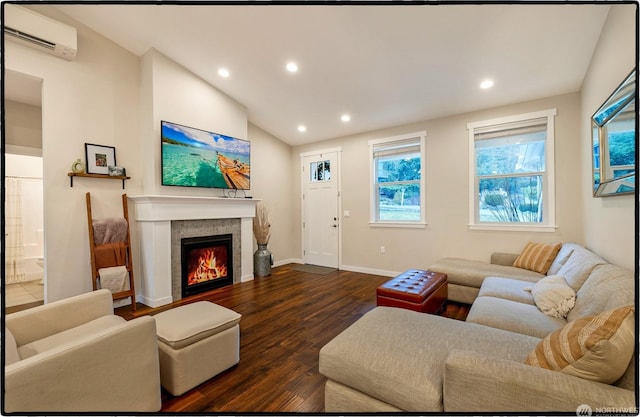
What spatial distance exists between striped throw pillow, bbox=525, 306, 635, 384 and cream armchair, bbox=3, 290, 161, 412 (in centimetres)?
186

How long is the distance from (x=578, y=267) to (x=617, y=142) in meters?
0.94

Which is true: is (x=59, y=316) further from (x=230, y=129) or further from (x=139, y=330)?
(x=230, y=129)

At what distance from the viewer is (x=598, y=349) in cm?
90

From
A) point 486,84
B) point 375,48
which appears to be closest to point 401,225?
point 486,84

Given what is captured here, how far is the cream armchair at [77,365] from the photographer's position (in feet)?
3.43

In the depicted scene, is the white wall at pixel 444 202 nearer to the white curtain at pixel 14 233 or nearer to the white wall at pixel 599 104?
the white wall at pixel 599 104

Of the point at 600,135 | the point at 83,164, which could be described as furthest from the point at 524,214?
the point at 83,164

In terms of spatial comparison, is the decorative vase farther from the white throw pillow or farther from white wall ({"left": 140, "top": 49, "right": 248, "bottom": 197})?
the white throw pillow

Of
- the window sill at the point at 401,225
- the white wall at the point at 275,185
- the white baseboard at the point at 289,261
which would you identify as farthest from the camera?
the white baseboard at the point at 289,261

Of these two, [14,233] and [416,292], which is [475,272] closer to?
[416,292]

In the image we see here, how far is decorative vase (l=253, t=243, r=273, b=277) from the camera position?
→ 14.8 feet

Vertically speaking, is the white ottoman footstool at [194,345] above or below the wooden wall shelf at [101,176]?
below

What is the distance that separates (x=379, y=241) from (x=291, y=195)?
2204 mm

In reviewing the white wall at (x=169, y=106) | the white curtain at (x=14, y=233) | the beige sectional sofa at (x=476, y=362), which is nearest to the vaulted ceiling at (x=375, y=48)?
the white wall at (x=169, y=106)
